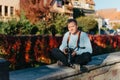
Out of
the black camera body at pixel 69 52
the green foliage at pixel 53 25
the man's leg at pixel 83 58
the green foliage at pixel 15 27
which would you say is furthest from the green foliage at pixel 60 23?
the man's leg at pixel 83 58

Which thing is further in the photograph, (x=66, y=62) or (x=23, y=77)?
(x=66, y=62)

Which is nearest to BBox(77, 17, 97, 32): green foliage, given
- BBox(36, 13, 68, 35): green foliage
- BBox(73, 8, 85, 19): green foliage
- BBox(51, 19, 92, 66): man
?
BBox(73, 8, 85, 19): green foliage

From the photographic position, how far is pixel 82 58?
24.3 feet

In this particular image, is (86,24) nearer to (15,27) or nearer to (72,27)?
(15,27)

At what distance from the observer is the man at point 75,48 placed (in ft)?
24.2

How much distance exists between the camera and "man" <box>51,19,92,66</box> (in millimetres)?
7387

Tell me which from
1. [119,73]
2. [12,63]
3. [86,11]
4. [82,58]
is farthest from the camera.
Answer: [86,11]

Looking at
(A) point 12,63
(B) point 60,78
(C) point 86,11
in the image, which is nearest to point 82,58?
(B) point 60,78

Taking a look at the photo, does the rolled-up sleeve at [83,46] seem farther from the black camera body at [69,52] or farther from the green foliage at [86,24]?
the green foliage at [86,24]

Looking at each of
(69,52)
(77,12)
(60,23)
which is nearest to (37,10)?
(60,23)

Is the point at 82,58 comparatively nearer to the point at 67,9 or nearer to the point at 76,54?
the point at 76,54

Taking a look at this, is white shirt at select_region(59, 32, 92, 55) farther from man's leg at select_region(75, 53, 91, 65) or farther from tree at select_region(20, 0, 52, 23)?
tree at select_region(20, 0, 52, 23)

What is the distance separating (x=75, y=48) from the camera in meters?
7.61

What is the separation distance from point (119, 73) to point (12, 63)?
9.86 ft
